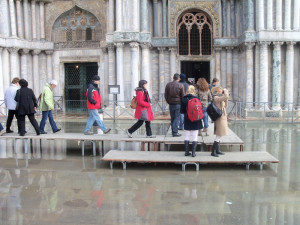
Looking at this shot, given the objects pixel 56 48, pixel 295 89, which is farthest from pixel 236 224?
pixel 56 48

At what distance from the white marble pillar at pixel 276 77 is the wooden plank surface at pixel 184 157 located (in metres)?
10.3

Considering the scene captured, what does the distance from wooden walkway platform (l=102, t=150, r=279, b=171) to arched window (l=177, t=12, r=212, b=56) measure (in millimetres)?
12996

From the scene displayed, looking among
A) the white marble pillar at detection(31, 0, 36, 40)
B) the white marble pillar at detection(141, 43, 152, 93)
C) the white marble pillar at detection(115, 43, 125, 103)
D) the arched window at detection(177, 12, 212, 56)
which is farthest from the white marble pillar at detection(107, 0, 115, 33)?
the white marble pillar at detection(31, 0, 36, 40)

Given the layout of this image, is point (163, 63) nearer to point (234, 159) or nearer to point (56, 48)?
point (56, 48)

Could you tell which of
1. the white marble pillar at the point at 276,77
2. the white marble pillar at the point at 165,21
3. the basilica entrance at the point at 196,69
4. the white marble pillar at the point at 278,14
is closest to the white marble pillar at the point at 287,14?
the white marble pillar at the point at 278,14

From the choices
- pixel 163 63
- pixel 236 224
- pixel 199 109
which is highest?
pixel 163 63

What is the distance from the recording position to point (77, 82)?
21516mm

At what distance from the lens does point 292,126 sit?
49.4 feet

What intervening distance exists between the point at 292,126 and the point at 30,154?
34.9ft

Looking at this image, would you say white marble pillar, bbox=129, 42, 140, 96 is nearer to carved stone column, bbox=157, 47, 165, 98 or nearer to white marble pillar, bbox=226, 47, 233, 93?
carved stone column, bbox=157, 47, 165, 98

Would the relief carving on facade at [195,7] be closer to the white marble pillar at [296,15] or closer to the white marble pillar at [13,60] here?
the white marble pillar at [296,15]

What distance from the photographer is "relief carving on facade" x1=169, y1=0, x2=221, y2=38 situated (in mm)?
20391

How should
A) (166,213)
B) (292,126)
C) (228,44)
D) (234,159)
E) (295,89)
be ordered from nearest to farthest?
(166,213) < (234,159) < (292,126) < (295,89) < (228,44)

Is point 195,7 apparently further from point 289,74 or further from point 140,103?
point 140,103
